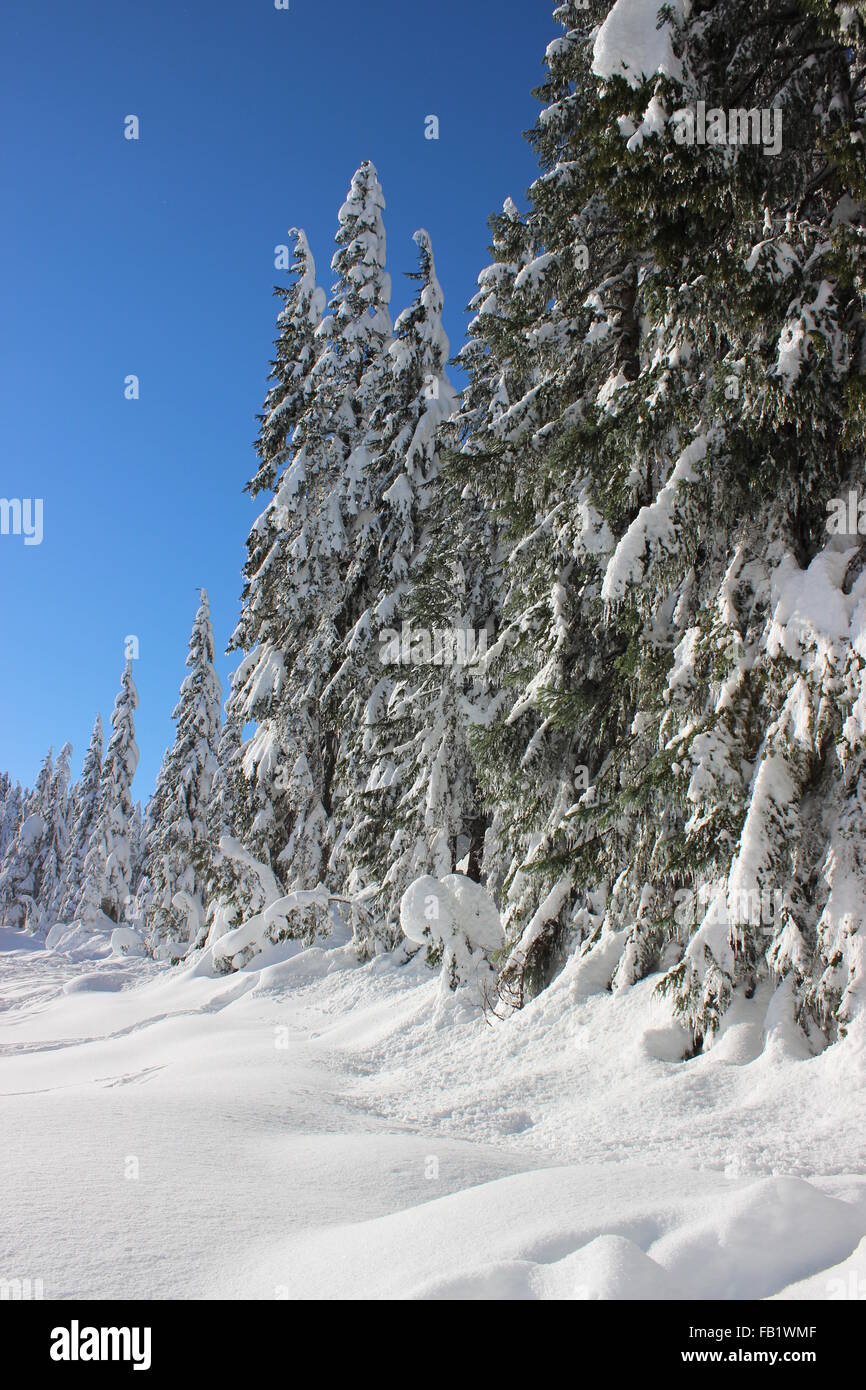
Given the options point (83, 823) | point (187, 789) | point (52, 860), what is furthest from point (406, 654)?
point (52, 860)

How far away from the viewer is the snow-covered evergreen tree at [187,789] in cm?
2770

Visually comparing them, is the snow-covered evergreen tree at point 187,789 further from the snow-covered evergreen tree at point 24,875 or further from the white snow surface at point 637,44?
the snow-covered evergreen tree at point 24,875

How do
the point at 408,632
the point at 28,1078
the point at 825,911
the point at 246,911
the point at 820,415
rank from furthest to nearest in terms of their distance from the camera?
the point at 246,911 < the point at 408,632 < the point at 28,1078 < the point at 820,415 < the point at 825,911

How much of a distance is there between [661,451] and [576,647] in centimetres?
244

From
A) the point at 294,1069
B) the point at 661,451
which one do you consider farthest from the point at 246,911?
the point at 661,451

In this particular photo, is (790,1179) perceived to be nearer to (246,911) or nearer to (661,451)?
(661,451)

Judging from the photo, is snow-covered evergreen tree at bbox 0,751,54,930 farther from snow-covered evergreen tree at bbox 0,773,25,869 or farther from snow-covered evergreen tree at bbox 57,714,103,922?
snow-covered evergreen tree at bbox 0,773,25,869

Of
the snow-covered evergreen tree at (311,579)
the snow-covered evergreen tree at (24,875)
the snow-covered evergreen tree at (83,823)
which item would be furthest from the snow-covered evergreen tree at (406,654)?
the snow-covered evergreen tree at (24,875)

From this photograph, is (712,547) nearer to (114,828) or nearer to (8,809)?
(114,828)

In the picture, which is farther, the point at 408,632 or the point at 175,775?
the point at 175,775

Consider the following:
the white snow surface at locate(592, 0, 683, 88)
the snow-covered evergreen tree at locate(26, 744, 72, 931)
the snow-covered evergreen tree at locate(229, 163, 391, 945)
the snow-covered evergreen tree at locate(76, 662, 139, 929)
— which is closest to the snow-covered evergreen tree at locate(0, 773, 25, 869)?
the snow-covered evergreen tree at locate(26, 744, 72, 931)

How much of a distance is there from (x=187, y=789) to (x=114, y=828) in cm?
1216

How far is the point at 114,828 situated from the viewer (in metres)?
40.8
